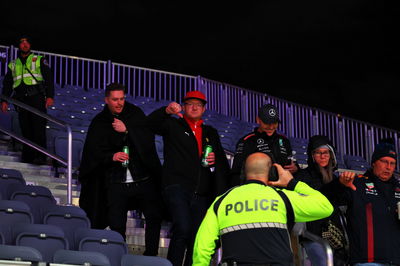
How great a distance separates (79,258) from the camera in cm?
611

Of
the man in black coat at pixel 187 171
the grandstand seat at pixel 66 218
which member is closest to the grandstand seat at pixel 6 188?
the grandstand seat at pixel 66 218

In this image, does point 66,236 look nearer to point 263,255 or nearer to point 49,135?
point 263,255

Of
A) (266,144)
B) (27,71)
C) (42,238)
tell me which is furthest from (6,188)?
(27,71)

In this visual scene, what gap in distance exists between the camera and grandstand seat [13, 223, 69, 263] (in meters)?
6.47

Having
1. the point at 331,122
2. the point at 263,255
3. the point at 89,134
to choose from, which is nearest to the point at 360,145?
the point at 331,122

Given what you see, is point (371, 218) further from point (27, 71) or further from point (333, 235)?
point (27, 71)

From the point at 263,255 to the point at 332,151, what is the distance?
2358mm

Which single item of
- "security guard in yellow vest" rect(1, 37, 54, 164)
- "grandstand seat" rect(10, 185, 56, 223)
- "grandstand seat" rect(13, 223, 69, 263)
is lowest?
"grandstand seat" rect(13, 223, 69, 263)

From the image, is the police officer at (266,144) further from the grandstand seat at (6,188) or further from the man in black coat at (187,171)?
the grandstand seat at (6,188)

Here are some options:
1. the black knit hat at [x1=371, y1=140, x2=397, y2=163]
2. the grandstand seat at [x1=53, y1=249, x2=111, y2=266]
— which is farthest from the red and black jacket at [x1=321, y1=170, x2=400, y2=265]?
the grandstand seat at [x1=53, y1=249, x2=111, y2=266]

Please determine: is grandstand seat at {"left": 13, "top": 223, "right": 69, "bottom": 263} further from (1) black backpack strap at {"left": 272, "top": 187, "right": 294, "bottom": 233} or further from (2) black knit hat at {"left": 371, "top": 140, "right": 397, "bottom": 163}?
(2) black knit hat at {"left": 371, "top": 140, "right": 397, "bottom": 163}

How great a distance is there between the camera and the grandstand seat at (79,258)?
609 centimetres

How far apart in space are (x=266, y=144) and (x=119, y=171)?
145 centimetres

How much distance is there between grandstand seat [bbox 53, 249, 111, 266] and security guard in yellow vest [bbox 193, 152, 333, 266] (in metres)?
1.36
